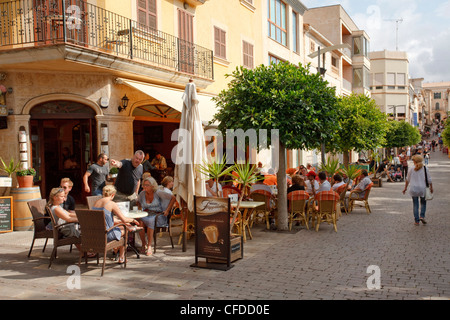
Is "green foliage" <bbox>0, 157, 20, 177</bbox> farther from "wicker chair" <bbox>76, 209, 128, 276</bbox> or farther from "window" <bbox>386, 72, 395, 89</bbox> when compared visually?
"window" <bbox>386, 72, 395, 89</bbox>

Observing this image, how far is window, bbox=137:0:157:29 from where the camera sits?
12.7 metres

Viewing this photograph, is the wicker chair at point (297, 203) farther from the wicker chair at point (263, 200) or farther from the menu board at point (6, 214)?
the menu board at point (6, 214)

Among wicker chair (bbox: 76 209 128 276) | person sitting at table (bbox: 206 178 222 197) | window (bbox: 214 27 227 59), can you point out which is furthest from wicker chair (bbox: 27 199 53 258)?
window (bbox: 214 27 227 59)

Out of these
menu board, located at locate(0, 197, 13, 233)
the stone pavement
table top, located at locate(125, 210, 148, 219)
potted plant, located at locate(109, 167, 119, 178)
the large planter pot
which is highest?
potted plant, located at locate(109, 167, 119, 178)

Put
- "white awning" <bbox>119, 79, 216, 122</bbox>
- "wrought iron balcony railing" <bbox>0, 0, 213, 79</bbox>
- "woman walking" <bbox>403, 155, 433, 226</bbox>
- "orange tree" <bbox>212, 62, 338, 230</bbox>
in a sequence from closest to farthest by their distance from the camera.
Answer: "orange tree" <bbox>212, 62, 338, 230</bbox> < "woman walking" <bbox>403, 155, 433, 226</bbox> < "wrought iron balcony railing" <bbox>0, 0, 213, 79</bbox> < "white awning" <bbox>119, 79, 216, 122</bbox>

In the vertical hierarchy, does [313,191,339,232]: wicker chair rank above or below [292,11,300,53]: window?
below

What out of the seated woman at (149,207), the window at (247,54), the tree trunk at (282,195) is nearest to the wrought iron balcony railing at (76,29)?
the seated woman at (149,207)

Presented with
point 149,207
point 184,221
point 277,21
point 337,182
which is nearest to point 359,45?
point 277,21

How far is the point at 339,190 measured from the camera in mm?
11711

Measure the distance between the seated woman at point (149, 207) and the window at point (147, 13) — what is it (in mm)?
6644

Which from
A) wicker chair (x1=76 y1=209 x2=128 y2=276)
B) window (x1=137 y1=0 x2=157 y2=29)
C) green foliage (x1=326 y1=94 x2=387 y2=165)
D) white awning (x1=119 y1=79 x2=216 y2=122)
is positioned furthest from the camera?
green foliage (x1=326 y1=94 x2=387 y2=165)

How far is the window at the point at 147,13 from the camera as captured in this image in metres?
12.7

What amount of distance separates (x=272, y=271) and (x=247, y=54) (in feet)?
47.4

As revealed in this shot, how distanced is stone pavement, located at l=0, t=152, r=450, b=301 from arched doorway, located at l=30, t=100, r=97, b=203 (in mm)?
2667
